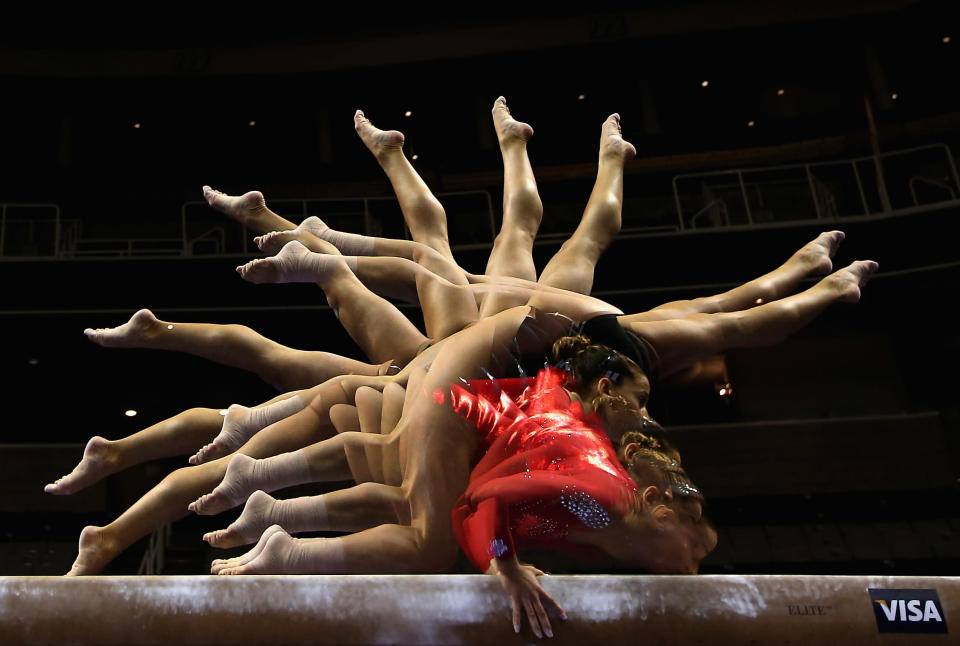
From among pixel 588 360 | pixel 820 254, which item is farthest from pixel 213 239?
pixel 588 360

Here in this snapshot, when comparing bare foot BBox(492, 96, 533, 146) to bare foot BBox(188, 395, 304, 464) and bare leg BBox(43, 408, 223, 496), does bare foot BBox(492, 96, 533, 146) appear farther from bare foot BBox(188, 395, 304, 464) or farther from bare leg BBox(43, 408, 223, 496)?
bare leg BBox(43, 408, 223, 496)

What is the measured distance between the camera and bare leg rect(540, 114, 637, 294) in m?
3.45

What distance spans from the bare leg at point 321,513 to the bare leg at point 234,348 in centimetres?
73

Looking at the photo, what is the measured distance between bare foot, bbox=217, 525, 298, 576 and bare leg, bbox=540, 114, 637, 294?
61.5 inches

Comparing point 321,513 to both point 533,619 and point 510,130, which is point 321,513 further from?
point 510,130

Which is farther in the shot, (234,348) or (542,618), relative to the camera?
(234,348)

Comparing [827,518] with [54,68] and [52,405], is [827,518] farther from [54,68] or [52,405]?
[54,68]

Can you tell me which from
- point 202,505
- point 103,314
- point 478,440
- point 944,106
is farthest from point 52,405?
point 944,106

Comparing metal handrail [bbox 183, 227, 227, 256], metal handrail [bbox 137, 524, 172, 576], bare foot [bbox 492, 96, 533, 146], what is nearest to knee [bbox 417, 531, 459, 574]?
bare foot [bbox 492, 96, 533, 146]

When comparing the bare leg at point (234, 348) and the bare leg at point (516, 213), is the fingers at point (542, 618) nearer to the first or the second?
the bare leg at point (234, 348)

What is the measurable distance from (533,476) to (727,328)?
120 centimetres

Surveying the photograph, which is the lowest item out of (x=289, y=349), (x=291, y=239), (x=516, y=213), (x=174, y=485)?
(x=174, y=485)

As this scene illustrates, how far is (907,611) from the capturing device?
2.04 m

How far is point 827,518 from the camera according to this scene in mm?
8367
